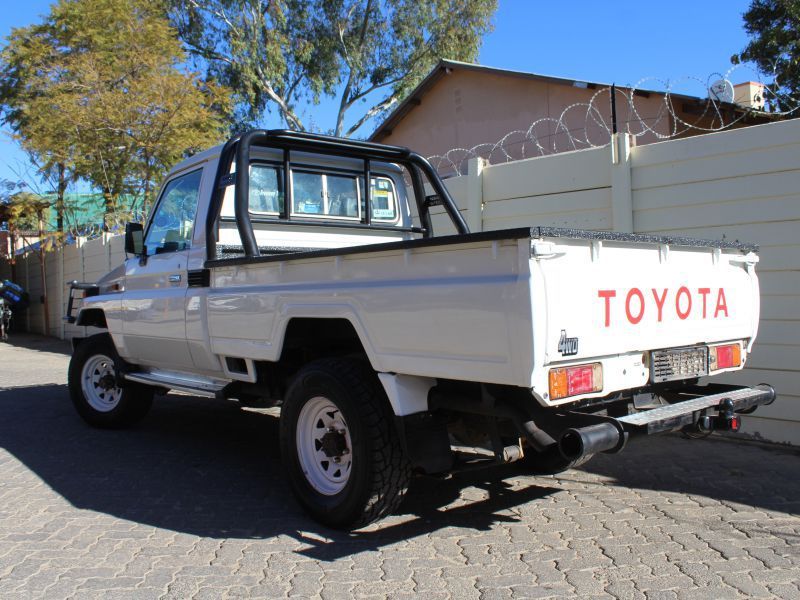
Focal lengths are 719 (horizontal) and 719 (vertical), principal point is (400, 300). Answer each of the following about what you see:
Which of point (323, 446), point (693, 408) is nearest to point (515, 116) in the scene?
point (693, 408)

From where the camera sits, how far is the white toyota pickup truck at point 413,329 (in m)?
3.19

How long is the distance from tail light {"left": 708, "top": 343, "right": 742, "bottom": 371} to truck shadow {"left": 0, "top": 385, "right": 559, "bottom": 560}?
4.52ft

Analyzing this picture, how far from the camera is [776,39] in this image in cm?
2003

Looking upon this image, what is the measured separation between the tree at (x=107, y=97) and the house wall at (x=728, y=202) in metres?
11.4

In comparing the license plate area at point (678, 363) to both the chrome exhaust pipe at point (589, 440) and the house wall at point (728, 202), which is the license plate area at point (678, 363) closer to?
the chrome exhaust pipe at point (589, 440)

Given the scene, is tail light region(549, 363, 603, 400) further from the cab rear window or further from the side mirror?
the side mirror

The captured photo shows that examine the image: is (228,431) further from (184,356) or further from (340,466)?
(340,466)

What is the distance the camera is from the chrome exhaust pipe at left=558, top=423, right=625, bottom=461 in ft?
10.2

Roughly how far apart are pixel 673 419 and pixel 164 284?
3793 millimetres

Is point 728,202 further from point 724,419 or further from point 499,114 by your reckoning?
point 499,114

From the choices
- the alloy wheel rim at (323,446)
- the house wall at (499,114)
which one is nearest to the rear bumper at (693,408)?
the alloy wheel rim at (323,446)

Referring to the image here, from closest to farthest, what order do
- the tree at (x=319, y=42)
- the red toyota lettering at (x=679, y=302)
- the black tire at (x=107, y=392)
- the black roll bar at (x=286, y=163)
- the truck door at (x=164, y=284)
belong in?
the red toyota lettering at (x=679, y=302), the black roll bar at (x=286, y=163), the truck door at (x=164, y=284), the black tire at (x=107, y=392), the tree at (x=319, y=42)

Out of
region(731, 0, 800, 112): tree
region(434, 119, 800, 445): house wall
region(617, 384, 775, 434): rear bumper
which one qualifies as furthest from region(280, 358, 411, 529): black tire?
region(731, 0, 800, 112): tree

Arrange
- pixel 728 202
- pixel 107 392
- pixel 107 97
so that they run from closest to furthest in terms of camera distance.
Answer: pixel 728 202 → pixel 107 392 → pixel 107 97
